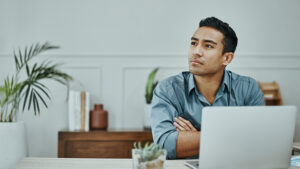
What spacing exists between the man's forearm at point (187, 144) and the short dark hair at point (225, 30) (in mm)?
662

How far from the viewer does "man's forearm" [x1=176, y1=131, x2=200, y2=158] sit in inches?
53.6

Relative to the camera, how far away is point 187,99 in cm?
172

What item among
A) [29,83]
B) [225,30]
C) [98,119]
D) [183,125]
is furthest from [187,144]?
[29,83]

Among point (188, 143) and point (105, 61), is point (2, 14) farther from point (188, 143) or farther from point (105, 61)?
point (188, 143)

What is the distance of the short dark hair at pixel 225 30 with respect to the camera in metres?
1.77

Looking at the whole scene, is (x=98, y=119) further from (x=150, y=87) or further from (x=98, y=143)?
(x=150, y=87)

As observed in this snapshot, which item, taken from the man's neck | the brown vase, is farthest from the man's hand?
the brown vase

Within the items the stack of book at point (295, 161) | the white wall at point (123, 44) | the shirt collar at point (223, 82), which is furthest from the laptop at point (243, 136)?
the white wall at point (123, 44)

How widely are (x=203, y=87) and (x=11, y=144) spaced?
135 centimetres

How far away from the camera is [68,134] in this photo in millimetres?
2414

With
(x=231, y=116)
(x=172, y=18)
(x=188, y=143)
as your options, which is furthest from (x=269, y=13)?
(x=231, y=116)

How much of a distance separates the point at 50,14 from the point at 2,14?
1.42 feet

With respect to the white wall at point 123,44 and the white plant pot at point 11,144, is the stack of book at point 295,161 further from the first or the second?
the white plant pot at point 11,144

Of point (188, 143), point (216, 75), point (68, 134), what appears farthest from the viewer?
point (68, 134)
